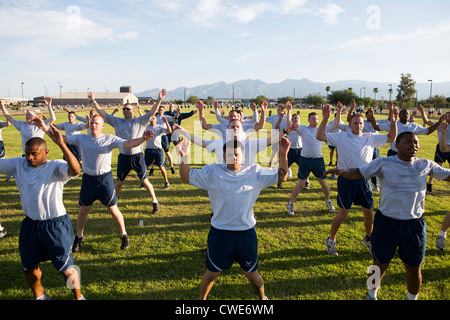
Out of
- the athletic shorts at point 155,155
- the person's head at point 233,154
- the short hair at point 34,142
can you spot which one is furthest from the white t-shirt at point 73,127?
the person's head at point 233,154

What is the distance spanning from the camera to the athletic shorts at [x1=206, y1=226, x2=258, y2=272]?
294 cm

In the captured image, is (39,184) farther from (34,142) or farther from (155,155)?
(155,155)

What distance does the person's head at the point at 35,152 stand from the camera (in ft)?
9.92

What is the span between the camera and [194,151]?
15281mm

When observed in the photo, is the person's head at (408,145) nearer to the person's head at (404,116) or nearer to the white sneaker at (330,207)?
the white sneaker at (330,207)

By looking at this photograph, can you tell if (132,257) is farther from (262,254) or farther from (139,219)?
(262,254)

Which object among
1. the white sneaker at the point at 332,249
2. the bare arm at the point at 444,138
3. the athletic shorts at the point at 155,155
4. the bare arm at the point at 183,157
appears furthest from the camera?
the athletic shorts at the point at 155,155

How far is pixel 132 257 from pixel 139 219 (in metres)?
1.67

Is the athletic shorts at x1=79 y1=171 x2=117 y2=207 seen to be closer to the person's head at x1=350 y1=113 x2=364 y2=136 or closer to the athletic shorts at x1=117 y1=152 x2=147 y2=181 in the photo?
the athletic shorts at x1=117 y1=152 x2=147 y2=181

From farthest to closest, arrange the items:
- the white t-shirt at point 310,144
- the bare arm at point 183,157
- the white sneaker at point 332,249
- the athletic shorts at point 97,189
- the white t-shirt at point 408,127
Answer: the white t-shirt at point 310,144 → the white t-shirt at point 408,127 → the white sneaker at point 332,249 → the athletic shorts at point 97,189 → the bare arm at point 183,157

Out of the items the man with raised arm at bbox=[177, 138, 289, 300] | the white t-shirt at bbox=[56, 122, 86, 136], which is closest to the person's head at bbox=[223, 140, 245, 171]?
the man with raised arm at bbox=[177, 138, 289, 300]

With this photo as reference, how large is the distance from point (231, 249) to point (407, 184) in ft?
7.43

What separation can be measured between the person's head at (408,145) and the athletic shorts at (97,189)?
4.59 m

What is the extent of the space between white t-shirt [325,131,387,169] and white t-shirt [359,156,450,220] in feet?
4.29
